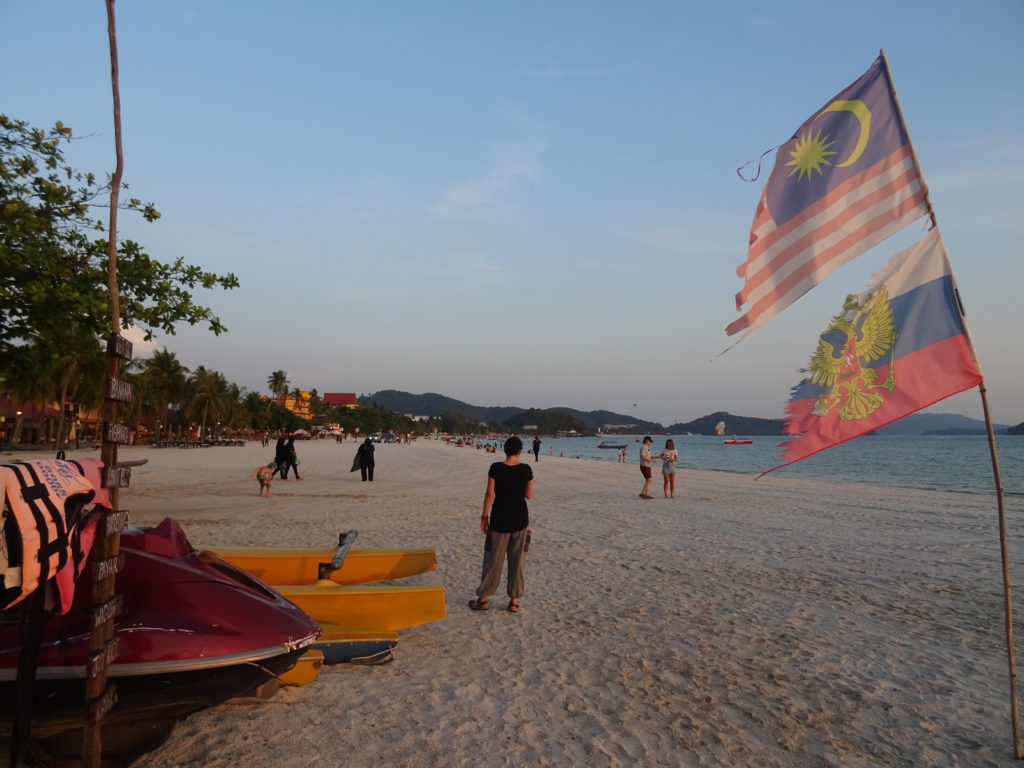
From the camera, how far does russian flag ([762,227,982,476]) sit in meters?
3.93

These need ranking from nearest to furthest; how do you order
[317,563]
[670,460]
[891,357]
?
[891,357] → [317,563] → [670,460]

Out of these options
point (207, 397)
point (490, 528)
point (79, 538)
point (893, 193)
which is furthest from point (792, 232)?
point (207, 397)

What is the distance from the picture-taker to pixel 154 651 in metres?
3.27

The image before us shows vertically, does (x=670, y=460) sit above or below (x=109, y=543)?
below

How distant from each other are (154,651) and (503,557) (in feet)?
13.5

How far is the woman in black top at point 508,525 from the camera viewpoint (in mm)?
6809

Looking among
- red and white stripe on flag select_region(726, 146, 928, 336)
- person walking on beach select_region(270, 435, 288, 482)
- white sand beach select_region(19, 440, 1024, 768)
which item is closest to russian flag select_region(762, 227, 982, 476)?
red and white stripe on flag select_region(726, 146, 928, 336)

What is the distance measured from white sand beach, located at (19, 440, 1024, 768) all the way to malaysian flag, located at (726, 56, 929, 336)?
2758mm

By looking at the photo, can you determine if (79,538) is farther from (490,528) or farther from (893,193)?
(893,193)

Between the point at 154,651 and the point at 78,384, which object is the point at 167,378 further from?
the point at 154,651

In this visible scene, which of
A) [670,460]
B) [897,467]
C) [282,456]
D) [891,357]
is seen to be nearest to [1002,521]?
[891,357]

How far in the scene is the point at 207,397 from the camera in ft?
246

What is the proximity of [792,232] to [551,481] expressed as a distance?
2370 centimetres

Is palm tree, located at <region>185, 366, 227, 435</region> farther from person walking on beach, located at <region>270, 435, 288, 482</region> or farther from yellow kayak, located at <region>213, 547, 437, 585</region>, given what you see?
yellow kayak, located at <region>213, 547, 437, 585</region>
